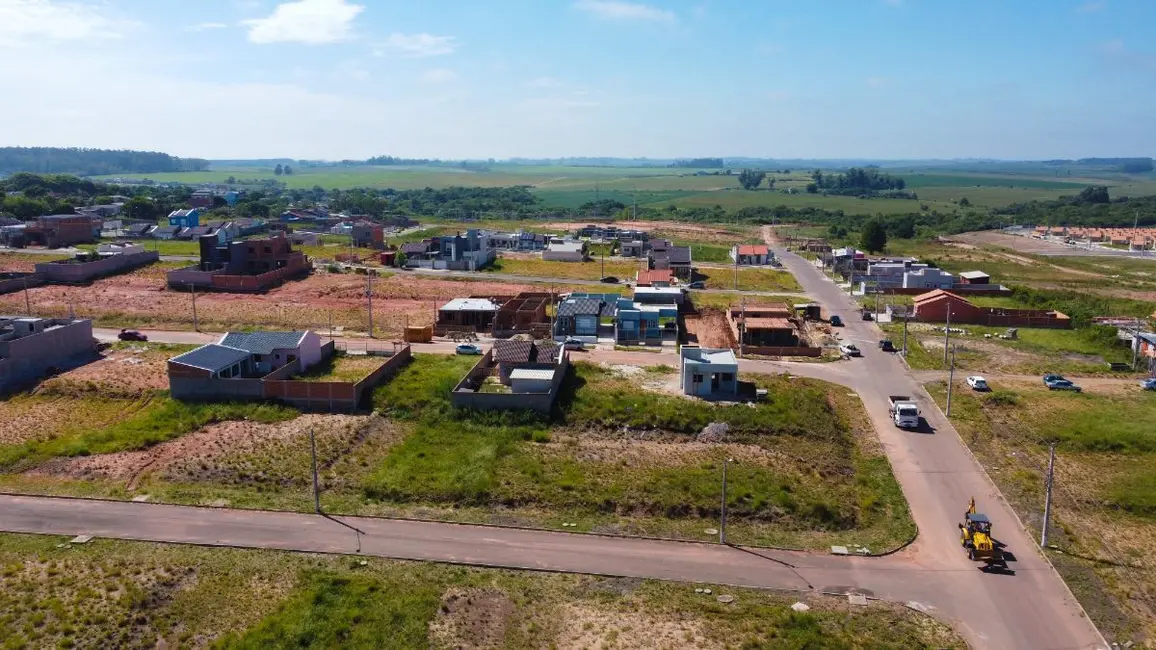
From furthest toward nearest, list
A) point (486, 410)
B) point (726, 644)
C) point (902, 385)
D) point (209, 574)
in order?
point (902, 385) < point (486, 410) < point (209, 574) < point (726, 644)

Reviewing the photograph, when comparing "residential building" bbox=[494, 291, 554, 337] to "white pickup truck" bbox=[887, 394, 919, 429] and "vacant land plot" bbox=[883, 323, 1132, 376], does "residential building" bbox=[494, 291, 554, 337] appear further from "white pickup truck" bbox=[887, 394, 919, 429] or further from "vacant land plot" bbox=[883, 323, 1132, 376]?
"vacant land plot" bbox=[883, 323, 1132, 376]

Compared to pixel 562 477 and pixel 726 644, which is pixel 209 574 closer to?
pixel 562 477

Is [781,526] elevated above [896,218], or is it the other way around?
[896,218]

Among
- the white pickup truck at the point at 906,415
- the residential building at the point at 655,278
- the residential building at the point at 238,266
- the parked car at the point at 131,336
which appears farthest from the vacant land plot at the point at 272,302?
the white pickup truck at the point at 906,415

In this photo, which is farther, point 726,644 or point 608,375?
point 608,375

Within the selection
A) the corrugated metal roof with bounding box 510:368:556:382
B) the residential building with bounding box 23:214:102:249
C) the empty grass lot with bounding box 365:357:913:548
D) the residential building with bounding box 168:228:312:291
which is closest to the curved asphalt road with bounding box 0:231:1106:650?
the empty grass lot with bounding box 365:357:913:548

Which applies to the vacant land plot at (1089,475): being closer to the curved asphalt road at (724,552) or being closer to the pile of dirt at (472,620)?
the curved asphalt road at (724,552)

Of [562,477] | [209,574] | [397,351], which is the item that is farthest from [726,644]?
[397,351]
